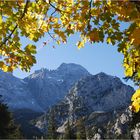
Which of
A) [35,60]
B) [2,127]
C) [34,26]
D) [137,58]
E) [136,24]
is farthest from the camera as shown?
[2,127]

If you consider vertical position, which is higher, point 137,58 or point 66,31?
Result: point 66,31

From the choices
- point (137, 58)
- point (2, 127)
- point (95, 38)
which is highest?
point (2, 127)

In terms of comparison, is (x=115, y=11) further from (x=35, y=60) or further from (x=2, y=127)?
(x=2, y=127)

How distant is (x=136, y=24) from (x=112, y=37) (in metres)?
1.56

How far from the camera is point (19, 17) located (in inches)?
299

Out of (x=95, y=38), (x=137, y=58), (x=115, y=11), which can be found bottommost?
(x=137, y=58)

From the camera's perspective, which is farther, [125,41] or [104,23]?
[104,23]

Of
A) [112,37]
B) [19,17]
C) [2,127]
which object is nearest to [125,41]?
[112,37]

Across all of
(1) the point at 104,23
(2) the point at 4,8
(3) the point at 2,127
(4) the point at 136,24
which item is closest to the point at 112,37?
(1) the point at 104,23

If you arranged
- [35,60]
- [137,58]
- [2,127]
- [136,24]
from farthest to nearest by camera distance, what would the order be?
1. [2,127]
2. [35,60]
3. [137,58]
4. [136,24]

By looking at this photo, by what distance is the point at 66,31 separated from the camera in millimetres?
8688

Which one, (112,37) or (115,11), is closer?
(115,11)

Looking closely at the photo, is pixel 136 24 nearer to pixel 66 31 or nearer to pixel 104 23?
pixel 104 23

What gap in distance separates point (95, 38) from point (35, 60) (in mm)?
1242
